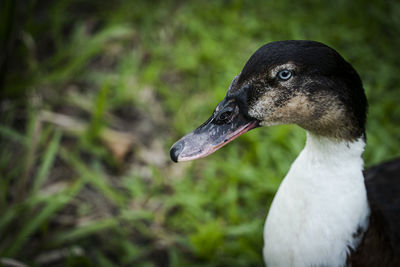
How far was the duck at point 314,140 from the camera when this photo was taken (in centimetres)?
106

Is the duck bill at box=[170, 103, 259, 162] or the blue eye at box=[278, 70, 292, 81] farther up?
the blue eye at box=[278, 70, 292, 81]

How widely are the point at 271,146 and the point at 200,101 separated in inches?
21.9

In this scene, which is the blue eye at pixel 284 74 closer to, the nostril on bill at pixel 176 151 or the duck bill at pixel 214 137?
the duck bill at pixel 214 137

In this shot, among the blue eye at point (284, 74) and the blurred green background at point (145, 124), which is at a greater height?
the blurred green background at point (145, 124)

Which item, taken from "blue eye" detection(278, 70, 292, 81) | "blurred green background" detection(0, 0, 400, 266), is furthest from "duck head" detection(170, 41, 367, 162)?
"blurred green background" detection(0, 0, 400, 266)

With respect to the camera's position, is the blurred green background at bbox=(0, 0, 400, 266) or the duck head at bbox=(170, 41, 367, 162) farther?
the blurred green background at bbox=(0, 0, 400, 266)

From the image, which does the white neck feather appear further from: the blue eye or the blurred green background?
the blurred green background

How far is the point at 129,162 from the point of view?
7.14 feet

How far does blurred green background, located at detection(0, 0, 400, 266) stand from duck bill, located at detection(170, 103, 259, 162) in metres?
0.74

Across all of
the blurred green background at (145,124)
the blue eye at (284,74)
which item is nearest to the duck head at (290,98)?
the blue eye at (284,74)

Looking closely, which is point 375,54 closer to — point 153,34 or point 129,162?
point 153,34

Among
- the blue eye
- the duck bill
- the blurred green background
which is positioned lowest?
the duck bill

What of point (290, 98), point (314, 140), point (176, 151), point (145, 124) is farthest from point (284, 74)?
point (145, 124)

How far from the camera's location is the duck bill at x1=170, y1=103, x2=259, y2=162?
113cm
